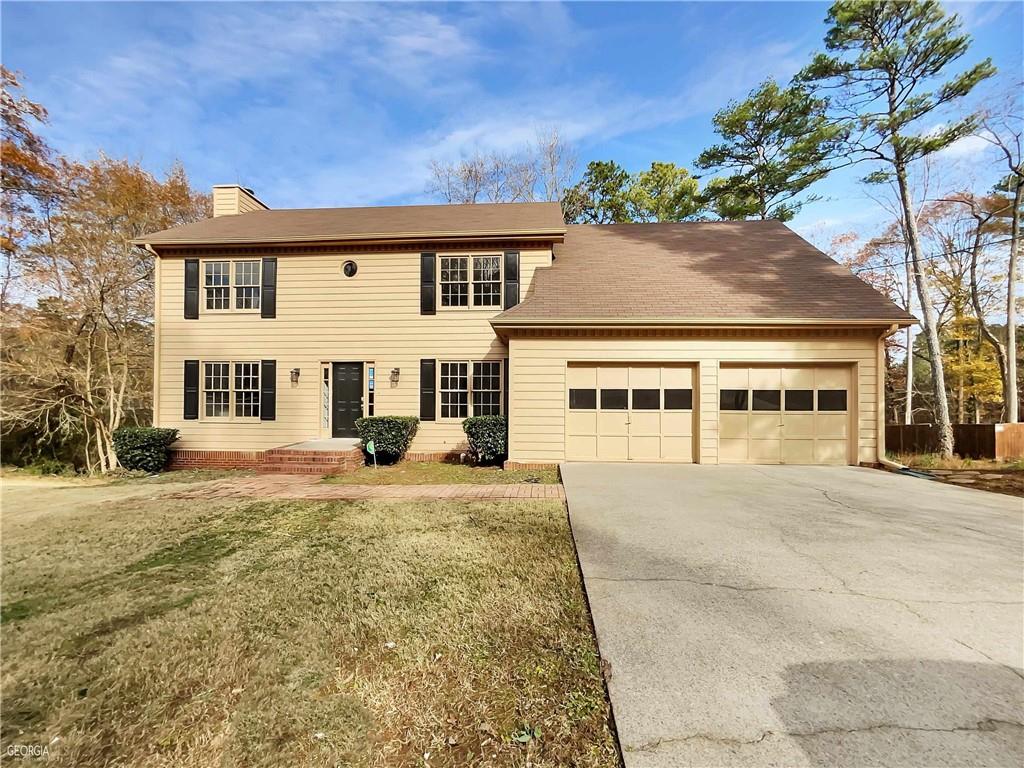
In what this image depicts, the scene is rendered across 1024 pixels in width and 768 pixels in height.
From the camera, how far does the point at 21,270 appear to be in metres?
12.4

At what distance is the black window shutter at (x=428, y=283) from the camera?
10.1 m

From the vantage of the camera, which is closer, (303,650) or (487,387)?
(303,650)

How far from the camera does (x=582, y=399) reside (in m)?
8.86

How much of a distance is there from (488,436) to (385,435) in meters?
2.37

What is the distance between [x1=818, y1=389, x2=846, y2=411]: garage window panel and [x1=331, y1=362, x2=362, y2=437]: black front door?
412 inches

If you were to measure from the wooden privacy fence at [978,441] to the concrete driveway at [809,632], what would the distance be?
24.8 feet

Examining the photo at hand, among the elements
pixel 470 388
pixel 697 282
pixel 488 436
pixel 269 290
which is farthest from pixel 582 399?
pixel 269 290

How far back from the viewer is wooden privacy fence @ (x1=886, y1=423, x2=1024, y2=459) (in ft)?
33.8

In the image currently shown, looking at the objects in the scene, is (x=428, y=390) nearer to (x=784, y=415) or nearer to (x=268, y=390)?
Result: (x=268, y=390)

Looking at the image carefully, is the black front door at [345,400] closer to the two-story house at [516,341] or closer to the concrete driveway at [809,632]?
the two-story house at [516,341]

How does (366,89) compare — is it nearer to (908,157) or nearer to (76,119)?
(76,119)

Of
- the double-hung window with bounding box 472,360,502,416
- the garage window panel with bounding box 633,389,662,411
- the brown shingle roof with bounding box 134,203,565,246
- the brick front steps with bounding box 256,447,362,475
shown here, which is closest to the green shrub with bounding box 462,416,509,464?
the double-hung window with bounding box 472,360,502,416

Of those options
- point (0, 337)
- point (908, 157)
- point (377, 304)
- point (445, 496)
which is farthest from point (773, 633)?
point (0, 337)

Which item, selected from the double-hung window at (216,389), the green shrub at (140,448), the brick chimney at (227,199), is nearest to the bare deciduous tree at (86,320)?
the green shrub at (140,448)
